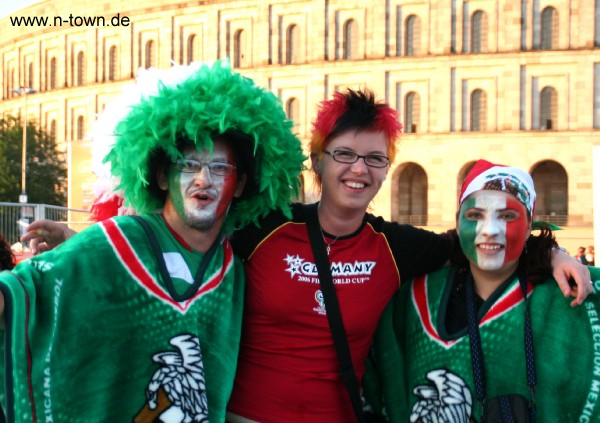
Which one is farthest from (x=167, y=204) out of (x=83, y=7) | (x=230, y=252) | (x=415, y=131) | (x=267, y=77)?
(x=83, y=7)

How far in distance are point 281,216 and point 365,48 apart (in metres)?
39.6

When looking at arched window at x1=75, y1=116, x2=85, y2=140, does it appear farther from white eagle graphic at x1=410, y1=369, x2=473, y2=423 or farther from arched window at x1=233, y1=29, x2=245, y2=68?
white eagle graphic at x1=410, y1=369, x2=473, y2=423

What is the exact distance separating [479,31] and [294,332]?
1549 inches

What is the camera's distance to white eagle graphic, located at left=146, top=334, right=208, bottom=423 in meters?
3.08

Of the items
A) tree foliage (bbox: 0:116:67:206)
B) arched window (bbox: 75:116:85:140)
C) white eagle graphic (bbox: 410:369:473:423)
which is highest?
arched window (bbox: 75:116:85:140)

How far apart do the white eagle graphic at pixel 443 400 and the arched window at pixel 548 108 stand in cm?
3772

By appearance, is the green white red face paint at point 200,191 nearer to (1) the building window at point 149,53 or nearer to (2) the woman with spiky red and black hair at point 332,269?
(2) the woman with spiky red and black hair at point 332,269

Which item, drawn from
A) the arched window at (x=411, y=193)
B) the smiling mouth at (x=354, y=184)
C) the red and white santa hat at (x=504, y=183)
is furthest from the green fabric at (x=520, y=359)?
the arched window at (x=411, y=193)

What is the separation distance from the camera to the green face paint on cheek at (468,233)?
144 inches

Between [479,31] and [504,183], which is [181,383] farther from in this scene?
[479,31]

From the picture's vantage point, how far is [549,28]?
130ft

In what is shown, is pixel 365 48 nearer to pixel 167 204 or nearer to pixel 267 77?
pixel 267 77

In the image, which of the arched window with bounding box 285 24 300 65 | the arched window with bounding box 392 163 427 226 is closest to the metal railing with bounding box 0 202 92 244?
the arched window with bounding box 392 163 427 226

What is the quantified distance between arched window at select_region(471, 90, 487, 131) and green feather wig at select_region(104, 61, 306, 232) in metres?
38.1
